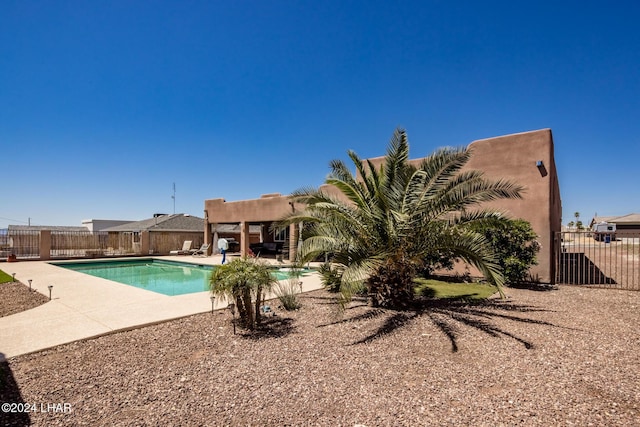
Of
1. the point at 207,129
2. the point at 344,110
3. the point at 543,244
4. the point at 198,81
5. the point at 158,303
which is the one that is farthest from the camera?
the point at 207,129

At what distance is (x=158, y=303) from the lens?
29.9 feet

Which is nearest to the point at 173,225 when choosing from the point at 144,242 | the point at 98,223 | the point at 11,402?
the point at 144,242

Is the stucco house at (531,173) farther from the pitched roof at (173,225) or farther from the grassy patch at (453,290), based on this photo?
the pitched roof at (173,225)

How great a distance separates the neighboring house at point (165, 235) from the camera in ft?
88.1

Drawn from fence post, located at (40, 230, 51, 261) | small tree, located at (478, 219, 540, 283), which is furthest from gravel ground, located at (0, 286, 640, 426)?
fence post, located at (40, 230, 51, 261)

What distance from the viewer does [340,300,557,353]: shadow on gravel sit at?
21.2 ft

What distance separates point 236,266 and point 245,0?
9871 mm

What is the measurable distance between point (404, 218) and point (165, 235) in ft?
85.6

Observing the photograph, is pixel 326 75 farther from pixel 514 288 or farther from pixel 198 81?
pixel 514 288

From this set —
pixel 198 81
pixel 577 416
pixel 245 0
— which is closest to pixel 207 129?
pixel 198 81

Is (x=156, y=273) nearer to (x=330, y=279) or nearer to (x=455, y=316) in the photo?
(x=330, y=279)

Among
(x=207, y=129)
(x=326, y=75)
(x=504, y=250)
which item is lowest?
(x=504, y=250)

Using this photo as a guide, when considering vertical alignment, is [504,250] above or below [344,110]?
below

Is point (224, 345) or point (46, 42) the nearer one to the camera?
point (224, 345)
